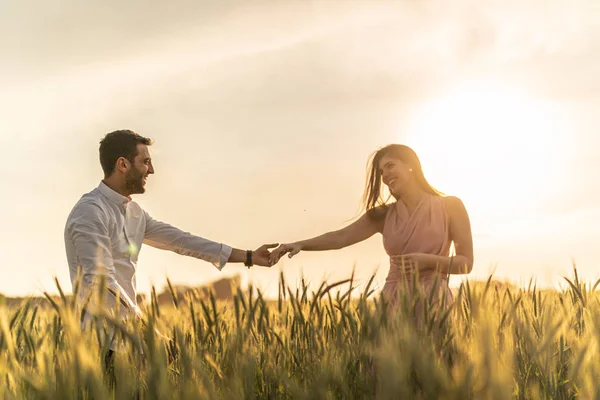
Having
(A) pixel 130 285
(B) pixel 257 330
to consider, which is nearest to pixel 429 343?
(B) pixel 257 330

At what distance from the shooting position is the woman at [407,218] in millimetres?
4516

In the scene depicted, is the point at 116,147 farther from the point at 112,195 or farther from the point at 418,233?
the point at 418,233

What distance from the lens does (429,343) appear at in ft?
6.11

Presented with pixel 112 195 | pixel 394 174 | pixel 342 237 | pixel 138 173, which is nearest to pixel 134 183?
pixel 138 173

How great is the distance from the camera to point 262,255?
544cm

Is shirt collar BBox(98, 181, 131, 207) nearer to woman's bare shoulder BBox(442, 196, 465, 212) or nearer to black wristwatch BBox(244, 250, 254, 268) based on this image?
black wristwatch BBox(244, 250, 254, 268)

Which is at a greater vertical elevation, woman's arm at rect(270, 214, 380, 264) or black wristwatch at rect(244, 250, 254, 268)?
woman's arm at rect(270, 214, 380, 264)

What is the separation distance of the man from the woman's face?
4.93 ft

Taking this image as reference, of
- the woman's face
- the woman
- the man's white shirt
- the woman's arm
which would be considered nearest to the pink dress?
Result: the woman

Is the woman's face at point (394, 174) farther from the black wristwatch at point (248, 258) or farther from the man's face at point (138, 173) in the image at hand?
the man's face at point (138, 173)

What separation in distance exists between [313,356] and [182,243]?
3157 mm

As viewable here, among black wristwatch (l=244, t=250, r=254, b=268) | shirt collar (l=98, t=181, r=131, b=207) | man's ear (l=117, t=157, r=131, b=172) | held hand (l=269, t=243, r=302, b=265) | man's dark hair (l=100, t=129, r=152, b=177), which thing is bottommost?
black wristwatch (l=244, t=250, r=254, b=268)

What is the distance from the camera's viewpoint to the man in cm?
370

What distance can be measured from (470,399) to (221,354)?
0.94m
